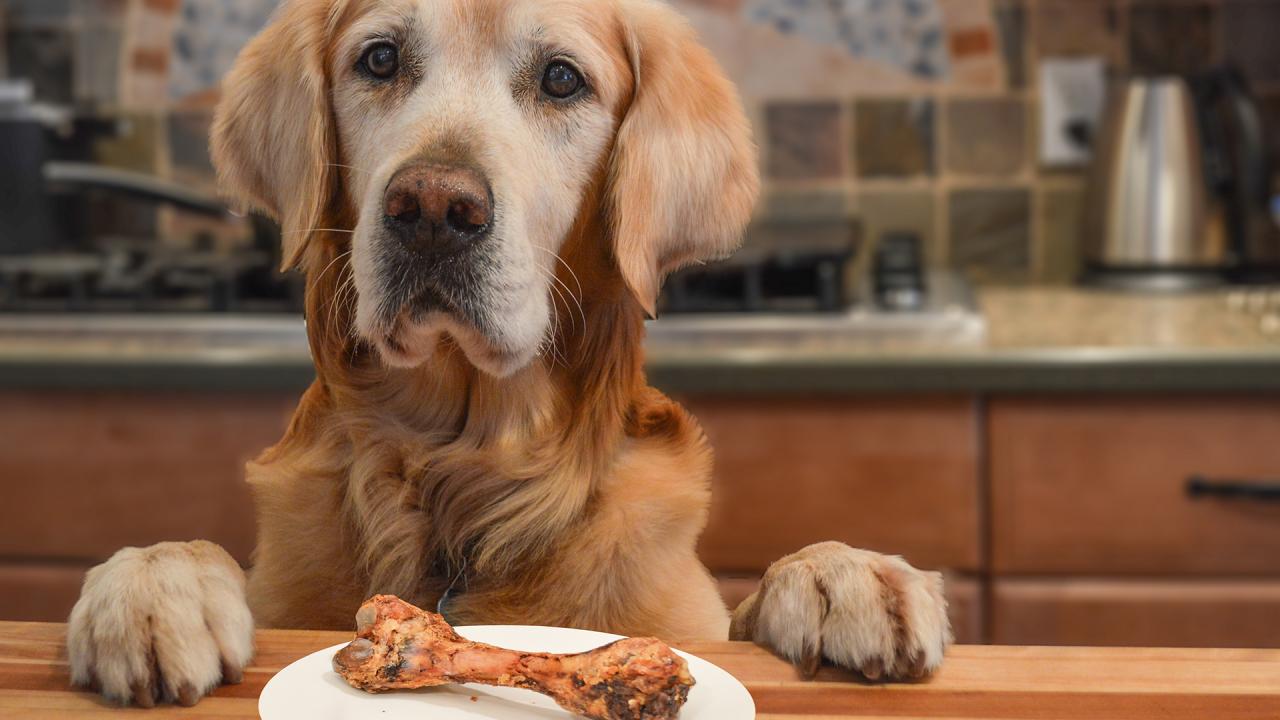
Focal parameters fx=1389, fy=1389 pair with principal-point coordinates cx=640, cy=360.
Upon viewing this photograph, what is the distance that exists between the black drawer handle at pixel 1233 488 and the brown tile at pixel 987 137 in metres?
0.84

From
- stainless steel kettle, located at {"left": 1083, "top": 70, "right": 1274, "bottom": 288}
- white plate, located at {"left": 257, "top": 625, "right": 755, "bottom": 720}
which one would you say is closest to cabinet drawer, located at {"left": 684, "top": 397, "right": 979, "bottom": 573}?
stainless steel kettle, located at {"left": 1083, "top": 70, "right": 1274, "bottom": 288}

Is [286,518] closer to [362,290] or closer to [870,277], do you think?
[362,290]

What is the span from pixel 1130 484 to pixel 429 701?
134 centimetres

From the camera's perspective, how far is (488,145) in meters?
0.80

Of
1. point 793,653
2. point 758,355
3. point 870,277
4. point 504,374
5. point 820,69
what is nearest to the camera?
point 793,653

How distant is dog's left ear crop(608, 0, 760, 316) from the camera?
852 millimetres

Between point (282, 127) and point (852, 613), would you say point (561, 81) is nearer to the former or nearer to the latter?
point (282, 127)

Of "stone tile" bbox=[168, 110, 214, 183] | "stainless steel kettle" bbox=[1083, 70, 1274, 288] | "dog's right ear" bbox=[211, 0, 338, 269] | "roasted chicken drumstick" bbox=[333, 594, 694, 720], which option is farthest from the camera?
"stone tile" bbox=[168, 110, 214, 183]

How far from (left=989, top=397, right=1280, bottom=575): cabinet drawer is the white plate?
1.19m

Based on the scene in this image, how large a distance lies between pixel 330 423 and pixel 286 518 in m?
0.07

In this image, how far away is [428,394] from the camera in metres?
0.90

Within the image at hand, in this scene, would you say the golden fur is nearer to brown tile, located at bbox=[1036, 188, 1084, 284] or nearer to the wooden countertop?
the wooden countertop

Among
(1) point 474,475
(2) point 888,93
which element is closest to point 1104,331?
(2) point 888,93

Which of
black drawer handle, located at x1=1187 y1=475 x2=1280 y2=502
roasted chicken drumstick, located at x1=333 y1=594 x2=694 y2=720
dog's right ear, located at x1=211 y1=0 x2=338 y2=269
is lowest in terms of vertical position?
black drawer handle, located at x1=1187 y1=475 x2=1280 y2=502
